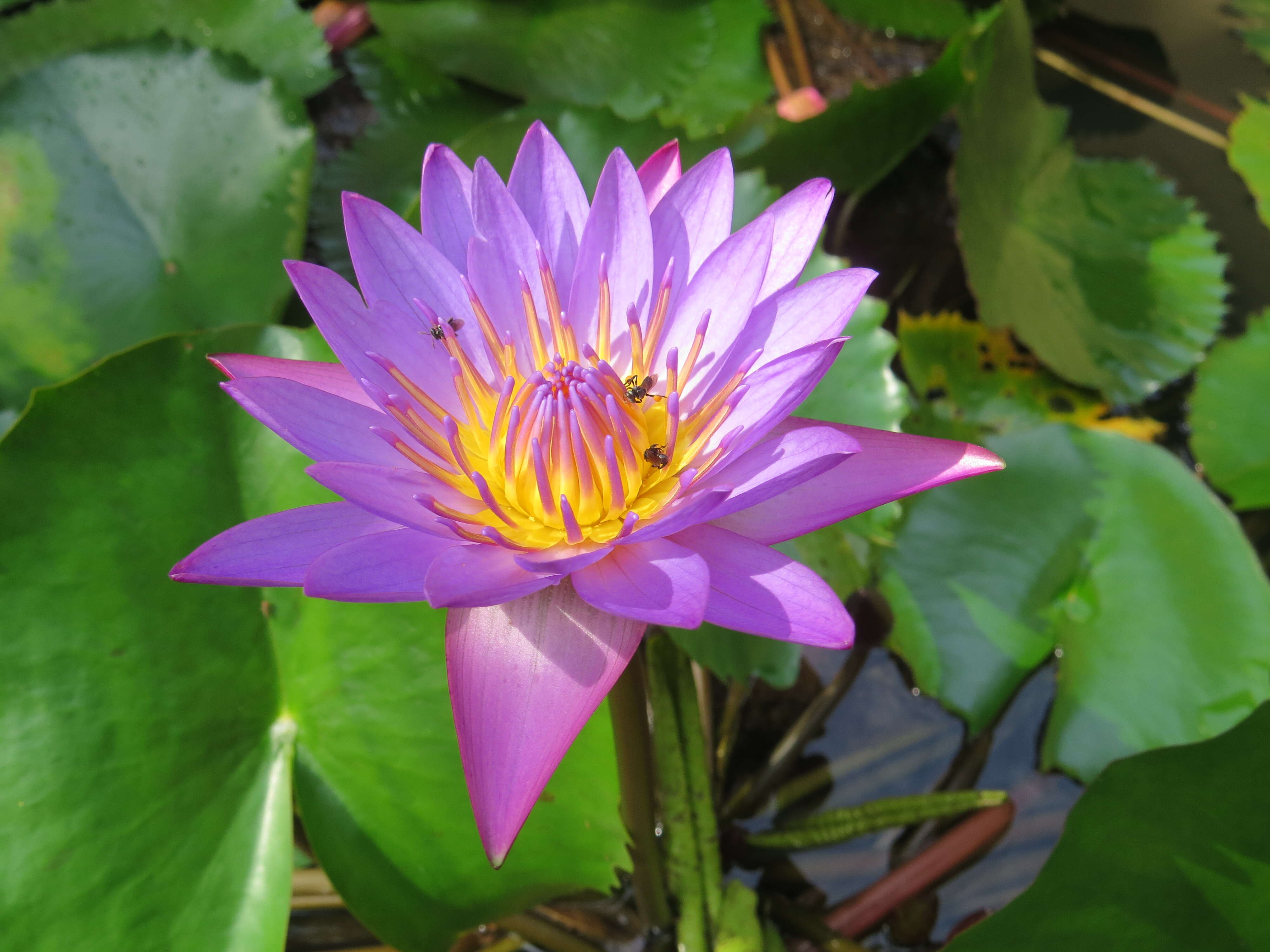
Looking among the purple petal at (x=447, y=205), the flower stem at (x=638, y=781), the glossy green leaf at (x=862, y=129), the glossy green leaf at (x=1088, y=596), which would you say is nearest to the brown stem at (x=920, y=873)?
the glossy green leaf at (x=1088, y=596)

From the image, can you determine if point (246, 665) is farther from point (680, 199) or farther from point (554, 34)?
point (554, 34)

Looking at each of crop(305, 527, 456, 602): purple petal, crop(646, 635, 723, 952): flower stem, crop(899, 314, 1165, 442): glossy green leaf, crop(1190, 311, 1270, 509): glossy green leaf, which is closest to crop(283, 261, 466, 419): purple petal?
crop(305, 527, 456, 602): purple petal

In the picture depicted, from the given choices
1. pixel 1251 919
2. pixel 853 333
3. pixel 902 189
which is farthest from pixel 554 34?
pixel 1251 919

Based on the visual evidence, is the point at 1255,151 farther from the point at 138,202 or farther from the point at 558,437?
the point at 138,202

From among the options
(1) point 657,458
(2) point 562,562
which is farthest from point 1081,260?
(2) point 562,562

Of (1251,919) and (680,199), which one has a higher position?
(680,199)

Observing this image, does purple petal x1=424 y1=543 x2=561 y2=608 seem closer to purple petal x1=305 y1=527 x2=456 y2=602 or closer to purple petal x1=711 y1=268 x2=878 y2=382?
purple petal x1=305 y1=527 x2=456 y2=602
